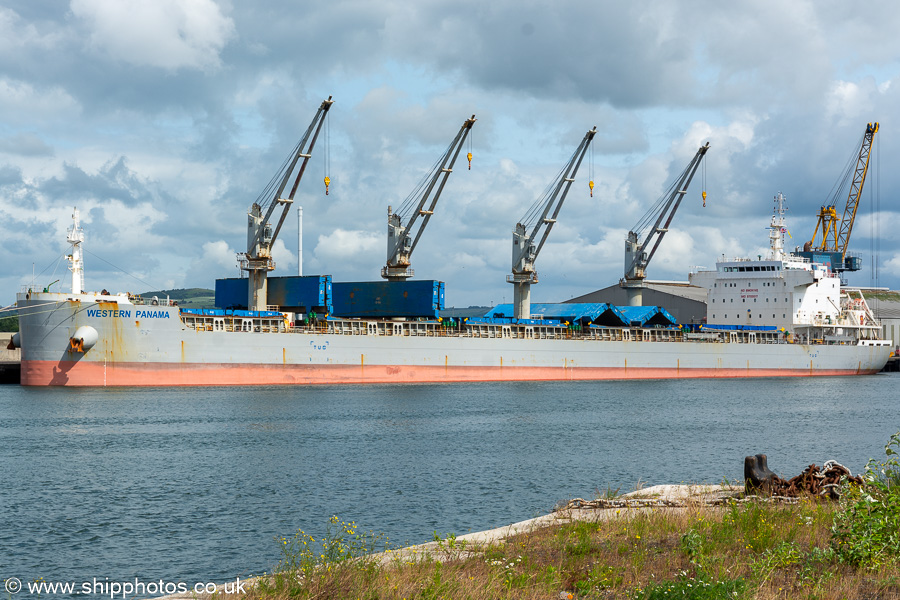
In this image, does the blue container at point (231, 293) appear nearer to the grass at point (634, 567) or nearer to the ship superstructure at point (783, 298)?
the ship superstructure at point (783, 298)

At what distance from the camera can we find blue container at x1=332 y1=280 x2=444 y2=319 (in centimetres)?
5441

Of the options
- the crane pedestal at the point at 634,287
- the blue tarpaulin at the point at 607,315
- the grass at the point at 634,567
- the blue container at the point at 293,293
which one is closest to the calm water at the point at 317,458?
the grass at the point at 634,567

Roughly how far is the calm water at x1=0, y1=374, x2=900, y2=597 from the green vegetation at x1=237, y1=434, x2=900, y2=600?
4582mm

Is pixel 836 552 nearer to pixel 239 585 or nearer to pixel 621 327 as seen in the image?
pixel 239 585

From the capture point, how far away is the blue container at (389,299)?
54406 millimetres

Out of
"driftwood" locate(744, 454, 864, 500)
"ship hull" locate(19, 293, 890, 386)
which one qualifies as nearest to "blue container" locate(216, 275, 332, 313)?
"ship hull" locate(19, 293, 890, 386)

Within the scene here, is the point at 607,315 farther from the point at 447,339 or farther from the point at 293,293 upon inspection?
the point at 293,293

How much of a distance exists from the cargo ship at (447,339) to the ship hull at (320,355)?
2.9 inches

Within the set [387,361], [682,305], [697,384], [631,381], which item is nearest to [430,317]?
[387,361]

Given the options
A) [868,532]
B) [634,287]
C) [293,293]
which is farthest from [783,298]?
[868,532]

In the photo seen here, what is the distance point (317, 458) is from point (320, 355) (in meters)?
24.1

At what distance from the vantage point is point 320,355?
4750 centimetres

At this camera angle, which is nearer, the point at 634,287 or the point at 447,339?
the point at 447,339

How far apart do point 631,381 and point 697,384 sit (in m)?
4.53
